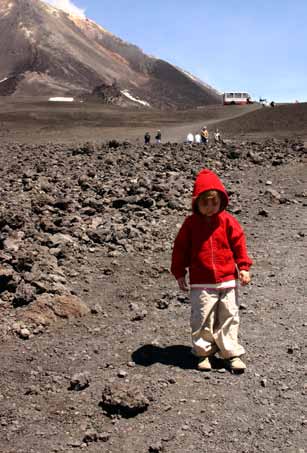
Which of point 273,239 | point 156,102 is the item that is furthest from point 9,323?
point 156,102

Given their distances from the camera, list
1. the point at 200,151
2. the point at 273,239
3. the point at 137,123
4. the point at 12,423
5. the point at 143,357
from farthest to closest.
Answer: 1. the point at 137,123
2. the point at 200,151
3. the point at 273,239
4. the point at 143,357
5. the point at 12,423

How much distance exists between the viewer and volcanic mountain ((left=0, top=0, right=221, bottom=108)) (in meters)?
88.2

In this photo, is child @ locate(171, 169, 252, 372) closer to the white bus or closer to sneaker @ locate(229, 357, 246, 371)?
sneaker @ locate(229, 357, 246, 371)

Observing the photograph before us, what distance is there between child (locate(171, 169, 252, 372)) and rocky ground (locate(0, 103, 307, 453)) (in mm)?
170

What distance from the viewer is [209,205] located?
412 cm

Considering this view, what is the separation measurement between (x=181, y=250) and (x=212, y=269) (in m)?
0.26

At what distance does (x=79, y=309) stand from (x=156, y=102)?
8580cm

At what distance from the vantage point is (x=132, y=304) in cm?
525

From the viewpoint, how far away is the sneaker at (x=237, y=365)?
4016 mm

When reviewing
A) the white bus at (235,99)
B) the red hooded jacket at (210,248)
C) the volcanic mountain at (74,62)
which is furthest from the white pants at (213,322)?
the volcanic mountain at (74,62)

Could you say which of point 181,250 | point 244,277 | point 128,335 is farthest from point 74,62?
point 244,277

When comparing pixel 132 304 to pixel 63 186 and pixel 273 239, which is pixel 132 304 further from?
pixel 63 186

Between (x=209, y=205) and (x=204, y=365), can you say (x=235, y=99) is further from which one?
(x=204, y=365)

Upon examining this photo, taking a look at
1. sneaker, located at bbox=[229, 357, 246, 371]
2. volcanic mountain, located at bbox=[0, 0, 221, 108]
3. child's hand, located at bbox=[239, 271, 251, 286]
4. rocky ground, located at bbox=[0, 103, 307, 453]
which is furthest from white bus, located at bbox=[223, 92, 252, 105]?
sneaker, located at bbox=[229, 357, 246, 371]
